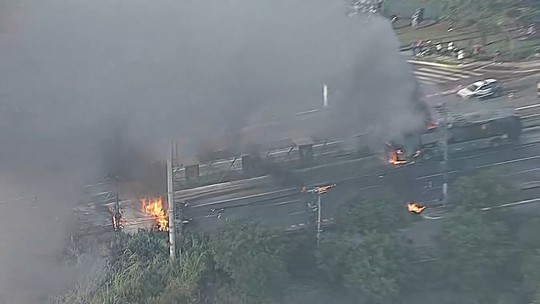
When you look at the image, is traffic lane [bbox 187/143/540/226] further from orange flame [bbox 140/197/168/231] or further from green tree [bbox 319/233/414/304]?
Result: green tree [bbox 319/233/414/304]

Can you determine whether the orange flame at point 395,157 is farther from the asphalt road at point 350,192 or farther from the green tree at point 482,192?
the green tree at point 482,192

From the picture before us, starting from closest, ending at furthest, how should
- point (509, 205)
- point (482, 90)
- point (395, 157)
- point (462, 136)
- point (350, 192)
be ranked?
point (509, 205), point (350, 192), point (395, 157), point (462, 136), point (482, 90)

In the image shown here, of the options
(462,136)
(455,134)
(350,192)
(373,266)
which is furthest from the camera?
(462,136)

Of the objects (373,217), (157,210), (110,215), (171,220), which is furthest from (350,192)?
(110,215)

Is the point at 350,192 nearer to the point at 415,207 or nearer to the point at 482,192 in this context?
the point at 415,207

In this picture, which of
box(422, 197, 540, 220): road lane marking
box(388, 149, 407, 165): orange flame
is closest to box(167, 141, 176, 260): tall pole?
box(388, 149, 407, 165): orange flame

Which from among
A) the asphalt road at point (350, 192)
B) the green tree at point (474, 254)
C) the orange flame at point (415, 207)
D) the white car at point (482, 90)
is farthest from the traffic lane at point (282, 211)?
the white car at point (482, 90)
